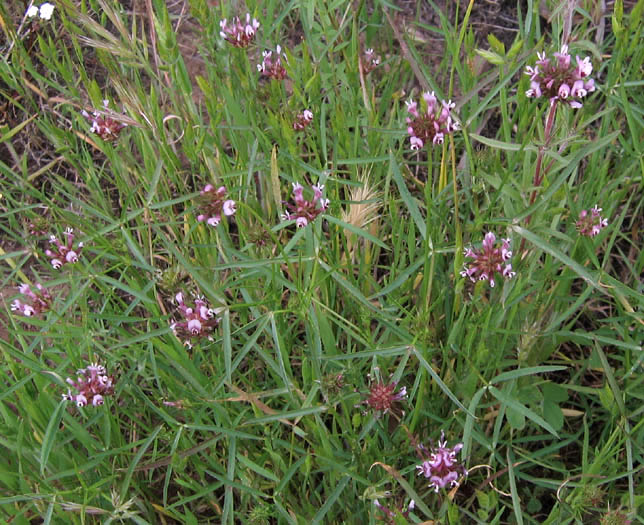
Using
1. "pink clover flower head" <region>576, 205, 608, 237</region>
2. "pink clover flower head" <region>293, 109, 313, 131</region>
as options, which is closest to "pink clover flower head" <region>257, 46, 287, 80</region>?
"pink clover flower head" <region>293, 109, 313, 131</region>

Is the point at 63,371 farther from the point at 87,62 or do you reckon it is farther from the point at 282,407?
the point at 87,62

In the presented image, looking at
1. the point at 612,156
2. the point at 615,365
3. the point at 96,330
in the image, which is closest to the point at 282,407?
the point at 96,330

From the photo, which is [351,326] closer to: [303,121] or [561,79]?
[303,121]

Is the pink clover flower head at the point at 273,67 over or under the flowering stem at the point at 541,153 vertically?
over

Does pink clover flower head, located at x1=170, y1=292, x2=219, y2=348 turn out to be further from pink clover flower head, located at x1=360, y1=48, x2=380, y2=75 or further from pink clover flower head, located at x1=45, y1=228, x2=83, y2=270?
pink clover flower head, located at x1=360, y1=48, x2=380, y2=75

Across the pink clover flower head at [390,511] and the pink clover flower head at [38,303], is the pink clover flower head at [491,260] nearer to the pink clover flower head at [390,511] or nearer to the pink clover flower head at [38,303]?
the pink clover flower head at [390,511]

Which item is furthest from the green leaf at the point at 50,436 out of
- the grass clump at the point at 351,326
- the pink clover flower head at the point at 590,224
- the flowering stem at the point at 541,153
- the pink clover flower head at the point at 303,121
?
the pink clover flower head at the point at 590,224
